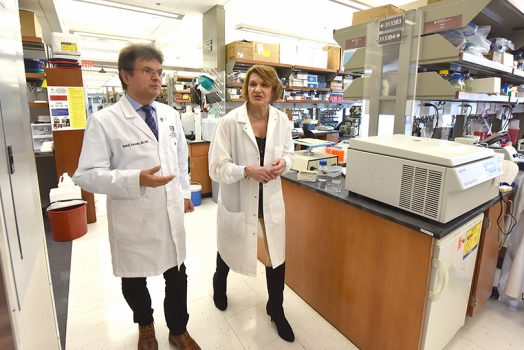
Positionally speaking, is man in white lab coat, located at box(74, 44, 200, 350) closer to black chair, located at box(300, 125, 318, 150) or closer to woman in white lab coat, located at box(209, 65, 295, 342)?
woman in white lab coat, located at box(209, 65, 295, 342)

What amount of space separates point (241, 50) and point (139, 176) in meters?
3.78

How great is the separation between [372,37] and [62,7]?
502 cm

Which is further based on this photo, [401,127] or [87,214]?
[87,214]

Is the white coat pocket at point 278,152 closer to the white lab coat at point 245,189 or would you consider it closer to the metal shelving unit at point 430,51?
the white lab coat at point 245,189

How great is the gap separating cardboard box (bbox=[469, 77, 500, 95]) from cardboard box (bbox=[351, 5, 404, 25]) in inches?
27.8

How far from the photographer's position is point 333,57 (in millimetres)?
5656

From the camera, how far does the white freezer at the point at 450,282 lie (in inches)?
50.4

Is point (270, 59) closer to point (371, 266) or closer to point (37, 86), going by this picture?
point (37, 86)

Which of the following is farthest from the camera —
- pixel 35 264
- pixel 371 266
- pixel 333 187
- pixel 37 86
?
pixel 37 86

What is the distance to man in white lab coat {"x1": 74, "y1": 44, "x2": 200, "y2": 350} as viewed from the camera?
4.10 feet

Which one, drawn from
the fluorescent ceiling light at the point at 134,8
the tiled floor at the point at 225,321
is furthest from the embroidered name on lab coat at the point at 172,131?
the fluorescent ceiling light at the point at 134,8

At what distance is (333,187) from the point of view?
173cm

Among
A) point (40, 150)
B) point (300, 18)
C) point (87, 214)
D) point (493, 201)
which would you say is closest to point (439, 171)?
point (493, 201)

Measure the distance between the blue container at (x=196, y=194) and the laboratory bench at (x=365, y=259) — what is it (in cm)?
210
